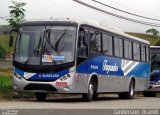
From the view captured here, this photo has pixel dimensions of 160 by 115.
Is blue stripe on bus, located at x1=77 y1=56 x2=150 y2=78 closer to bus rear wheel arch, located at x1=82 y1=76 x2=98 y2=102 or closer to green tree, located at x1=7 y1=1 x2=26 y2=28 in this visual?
bus rear wheel arch, located at x1=82 y1=76 x2=98 y2=102

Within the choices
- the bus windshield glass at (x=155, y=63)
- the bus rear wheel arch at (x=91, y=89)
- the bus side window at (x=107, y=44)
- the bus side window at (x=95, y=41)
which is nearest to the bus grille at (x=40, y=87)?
the bus rear wheel arch at (x=91, y=89)

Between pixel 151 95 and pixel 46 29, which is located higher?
pixel 46 29

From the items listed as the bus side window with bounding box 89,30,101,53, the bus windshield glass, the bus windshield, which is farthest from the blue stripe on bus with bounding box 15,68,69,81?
the bus windshield glass

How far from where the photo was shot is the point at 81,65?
20.8m

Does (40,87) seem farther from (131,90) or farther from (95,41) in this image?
(131,90)

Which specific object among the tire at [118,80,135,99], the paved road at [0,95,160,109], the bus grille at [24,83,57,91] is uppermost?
the bus grille at [24,83,57,91]

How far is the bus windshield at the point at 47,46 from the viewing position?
66.5 feet

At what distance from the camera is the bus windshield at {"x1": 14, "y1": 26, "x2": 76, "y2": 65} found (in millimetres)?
20266

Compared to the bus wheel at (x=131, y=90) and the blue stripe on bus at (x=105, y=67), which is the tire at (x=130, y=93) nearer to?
the bus wheel at (x=131, y=90)

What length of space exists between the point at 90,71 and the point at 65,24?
2270 millimetres

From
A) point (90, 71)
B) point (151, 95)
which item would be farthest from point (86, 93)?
point (151, 95)

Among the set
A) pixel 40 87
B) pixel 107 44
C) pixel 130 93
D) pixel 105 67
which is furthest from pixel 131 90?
pixel 40 87

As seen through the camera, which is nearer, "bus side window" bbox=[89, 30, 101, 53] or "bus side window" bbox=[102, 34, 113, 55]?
"bus side window" bbox=[89, 30, 101, 53]

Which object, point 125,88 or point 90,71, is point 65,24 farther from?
point 125,88
